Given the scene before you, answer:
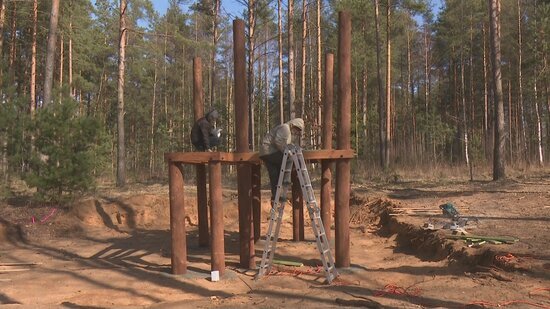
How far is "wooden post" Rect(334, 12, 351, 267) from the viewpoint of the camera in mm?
7883

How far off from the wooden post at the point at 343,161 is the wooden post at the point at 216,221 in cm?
189

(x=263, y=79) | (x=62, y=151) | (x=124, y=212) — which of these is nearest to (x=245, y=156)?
(x=62, y=151)

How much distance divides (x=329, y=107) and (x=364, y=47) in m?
23.3

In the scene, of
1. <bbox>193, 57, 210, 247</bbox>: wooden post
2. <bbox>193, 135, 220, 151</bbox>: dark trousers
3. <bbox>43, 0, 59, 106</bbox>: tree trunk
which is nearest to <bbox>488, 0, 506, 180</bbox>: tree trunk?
<bbox>193, 57, 210, 247</bbox>: wooden post

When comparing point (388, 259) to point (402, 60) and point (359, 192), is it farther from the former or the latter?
point (402, 60)

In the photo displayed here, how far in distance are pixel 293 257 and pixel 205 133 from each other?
2.97m

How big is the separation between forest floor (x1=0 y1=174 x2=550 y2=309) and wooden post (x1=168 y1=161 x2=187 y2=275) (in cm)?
22

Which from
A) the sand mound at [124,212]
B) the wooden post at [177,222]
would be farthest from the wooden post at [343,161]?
the sand mound at [124,212]

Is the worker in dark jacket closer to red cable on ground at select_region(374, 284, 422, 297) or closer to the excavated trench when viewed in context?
red cable on ground at select_region(374, 284, 422, 297)

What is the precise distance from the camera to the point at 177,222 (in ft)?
26.5

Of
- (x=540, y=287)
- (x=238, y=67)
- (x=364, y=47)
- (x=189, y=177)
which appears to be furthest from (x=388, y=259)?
(x=364, y=47)

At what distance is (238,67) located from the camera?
798cm

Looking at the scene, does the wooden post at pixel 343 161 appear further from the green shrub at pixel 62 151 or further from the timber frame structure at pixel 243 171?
the green shrub at pixel 62 151

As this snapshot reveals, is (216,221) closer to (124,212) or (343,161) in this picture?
(343,161)
